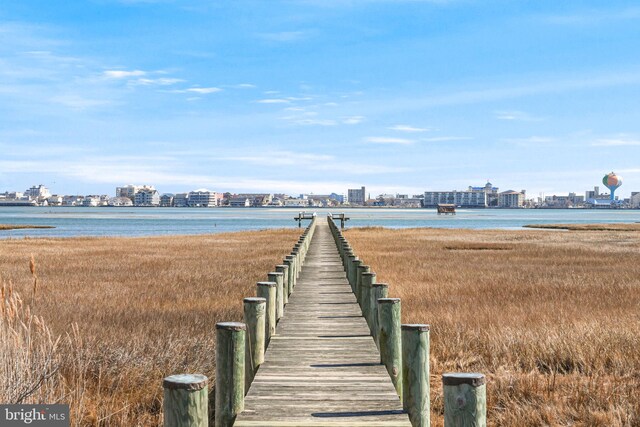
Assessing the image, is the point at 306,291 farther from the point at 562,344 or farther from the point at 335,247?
the point at 335,247

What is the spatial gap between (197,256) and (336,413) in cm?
2604

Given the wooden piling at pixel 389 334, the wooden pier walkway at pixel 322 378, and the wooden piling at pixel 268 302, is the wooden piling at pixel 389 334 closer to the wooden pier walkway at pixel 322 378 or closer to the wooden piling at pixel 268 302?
the wooden pier walkway at pixel 322 378

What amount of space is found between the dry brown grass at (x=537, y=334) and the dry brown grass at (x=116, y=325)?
11.9 feet

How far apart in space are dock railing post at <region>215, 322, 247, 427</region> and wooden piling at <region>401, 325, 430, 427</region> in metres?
1.58

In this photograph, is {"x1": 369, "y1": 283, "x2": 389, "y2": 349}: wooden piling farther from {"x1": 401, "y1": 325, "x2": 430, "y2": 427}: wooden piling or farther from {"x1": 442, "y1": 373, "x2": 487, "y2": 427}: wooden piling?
{"x1": 442, "y1": 373, "x2": 487, "y2": 427}: wooden piling

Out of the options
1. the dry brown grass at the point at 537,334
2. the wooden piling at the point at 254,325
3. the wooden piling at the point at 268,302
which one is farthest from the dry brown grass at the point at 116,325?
the dry brown grass at the point at 537,334

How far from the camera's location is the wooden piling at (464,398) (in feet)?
14.8

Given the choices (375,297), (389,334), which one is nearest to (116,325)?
(375,297)

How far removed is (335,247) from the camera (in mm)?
30844

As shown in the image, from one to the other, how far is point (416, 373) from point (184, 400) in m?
2.63

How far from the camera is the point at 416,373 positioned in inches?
245

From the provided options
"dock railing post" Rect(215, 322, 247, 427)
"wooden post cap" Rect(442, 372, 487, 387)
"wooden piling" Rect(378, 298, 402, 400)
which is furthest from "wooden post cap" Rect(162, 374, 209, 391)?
"wooden piling" Rect(378, 298, 402, 400)

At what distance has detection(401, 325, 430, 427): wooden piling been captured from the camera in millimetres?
6199

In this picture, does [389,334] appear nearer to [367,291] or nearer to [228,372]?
[228,372]
